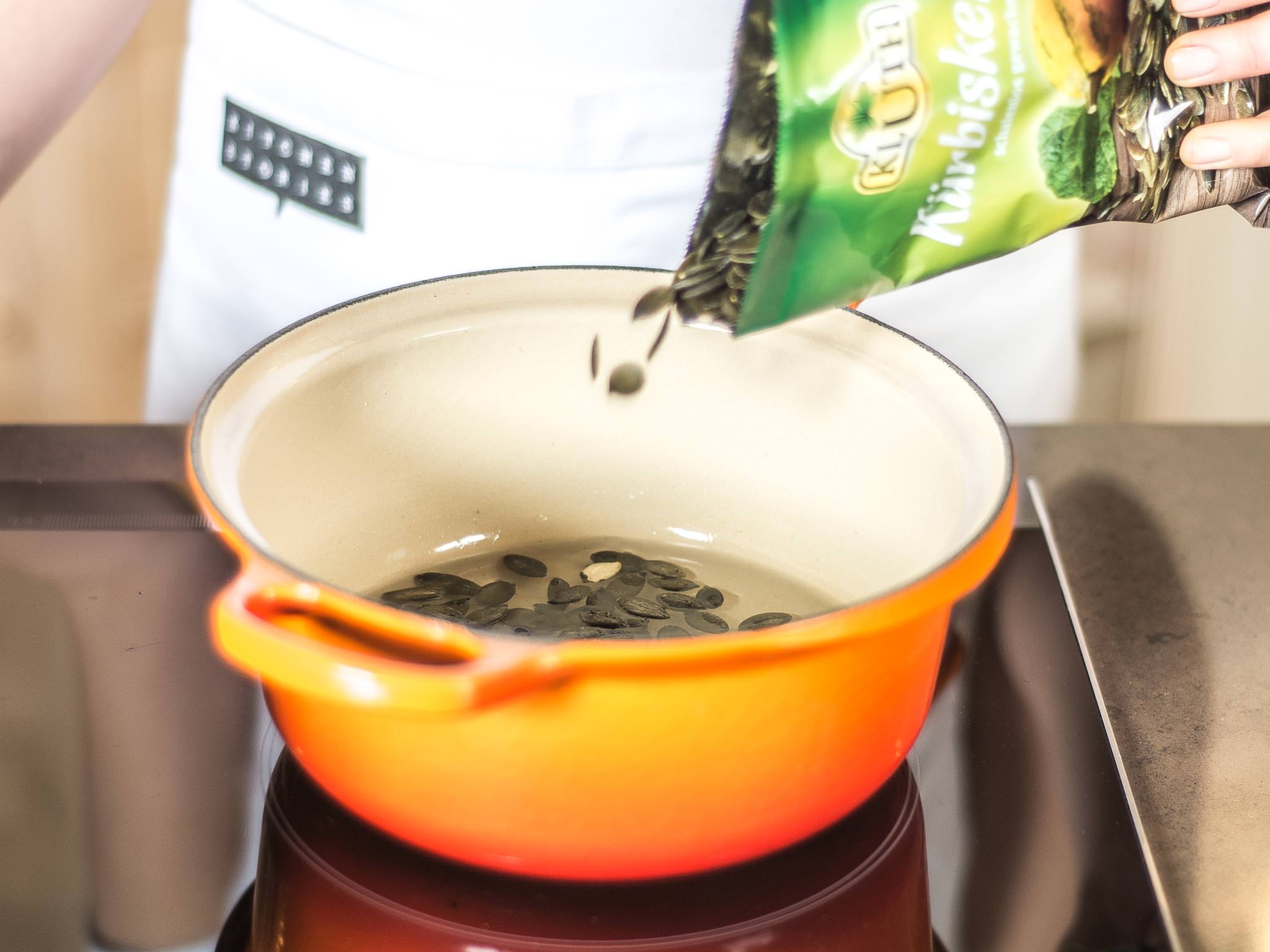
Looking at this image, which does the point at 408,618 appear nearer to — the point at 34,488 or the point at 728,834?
the point at 728,834

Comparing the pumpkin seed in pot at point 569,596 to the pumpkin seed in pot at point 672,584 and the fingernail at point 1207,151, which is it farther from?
the fingernail at point 1207,151

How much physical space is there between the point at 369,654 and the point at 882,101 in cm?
28

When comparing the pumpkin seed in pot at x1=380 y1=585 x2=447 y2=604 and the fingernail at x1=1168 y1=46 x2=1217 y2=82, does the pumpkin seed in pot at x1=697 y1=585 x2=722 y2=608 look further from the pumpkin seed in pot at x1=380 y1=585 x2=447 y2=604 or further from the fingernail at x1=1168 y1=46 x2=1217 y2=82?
the fingernail at x1=1168 y1=46 x2=1217 y2=82

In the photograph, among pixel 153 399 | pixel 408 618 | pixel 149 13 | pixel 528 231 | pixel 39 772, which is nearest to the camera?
pixel 408 618

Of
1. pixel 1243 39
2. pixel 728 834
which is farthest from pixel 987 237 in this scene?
pixel 728 834

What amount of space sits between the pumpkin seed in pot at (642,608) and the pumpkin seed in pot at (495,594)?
54 millimetres

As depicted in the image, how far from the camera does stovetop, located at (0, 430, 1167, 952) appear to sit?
0.45 metres

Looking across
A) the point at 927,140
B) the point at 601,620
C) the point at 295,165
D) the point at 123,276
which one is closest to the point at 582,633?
the point at 601,620

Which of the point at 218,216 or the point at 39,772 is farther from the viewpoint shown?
the point at 218,216

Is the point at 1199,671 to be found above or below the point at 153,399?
above

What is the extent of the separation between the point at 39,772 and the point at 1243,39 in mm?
572

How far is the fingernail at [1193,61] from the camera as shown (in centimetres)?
54

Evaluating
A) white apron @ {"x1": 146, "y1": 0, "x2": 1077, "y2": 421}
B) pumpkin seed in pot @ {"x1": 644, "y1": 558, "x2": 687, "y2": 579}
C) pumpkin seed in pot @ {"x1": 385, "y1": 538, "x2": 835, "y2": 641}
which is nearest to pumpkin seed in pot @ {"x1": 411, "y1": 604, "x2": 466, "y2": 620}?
pumpkin seed in pot @ {"x1": 385, "y1": 538, "x2": 835, "y2": 641}

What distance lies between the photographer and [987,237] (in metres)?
0.55
